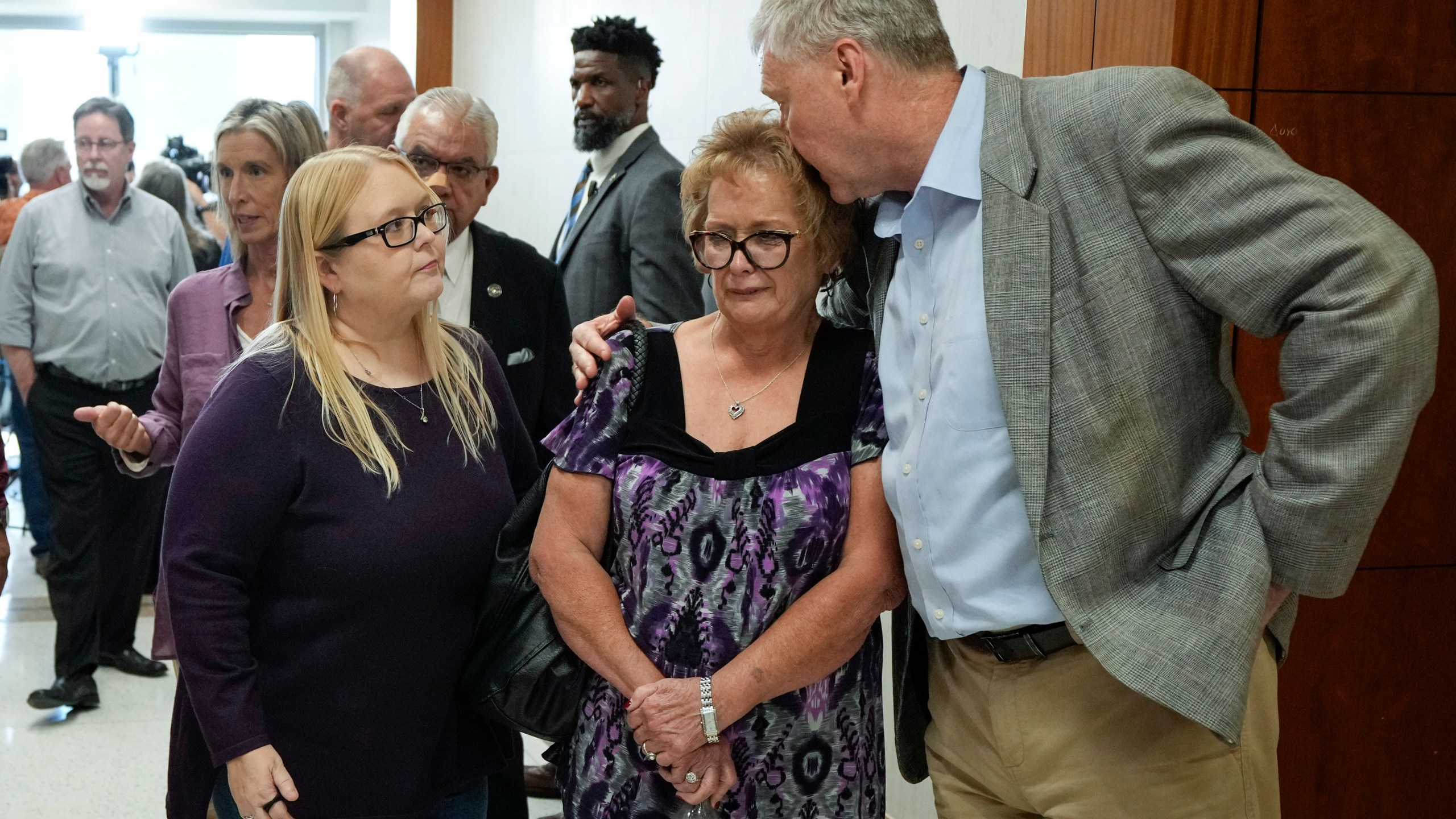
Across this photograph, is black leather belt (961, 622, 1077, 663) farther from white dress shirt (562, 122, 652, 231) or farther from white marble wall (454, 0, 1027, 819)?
white dress shirt (562, 122, 652, 231)

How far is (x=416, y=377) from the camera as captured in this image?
201 cm

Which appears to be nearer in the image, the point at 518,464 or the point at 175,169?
the point at 518,464

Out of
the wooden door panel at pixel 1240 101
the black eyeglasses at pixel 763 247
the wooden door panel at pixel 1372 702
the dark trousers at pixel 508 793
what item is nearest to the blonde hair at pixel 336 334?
the black eyeglasses at pixel 763 247

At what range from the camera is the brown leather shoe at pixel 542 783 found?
3.59 meters

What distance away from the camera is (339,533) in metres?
1.84

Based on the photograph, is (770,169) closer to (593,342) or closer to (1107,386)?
(593,342)

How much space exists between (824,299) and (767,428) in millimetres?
298

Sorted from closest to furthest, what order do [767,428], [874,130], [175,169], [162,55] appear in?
[874,130]
[767,428]
[175,169]
[162,55]

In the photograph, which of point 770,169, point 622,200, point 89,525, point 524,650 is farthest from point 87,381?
point 770,169

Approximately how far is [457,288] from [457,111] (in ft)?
1.36

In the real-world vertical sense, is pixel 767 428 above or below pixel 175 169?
below

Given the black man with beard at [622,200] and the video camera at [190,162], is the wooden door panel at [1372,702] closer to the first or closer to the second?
the black man with beard at [622,200]

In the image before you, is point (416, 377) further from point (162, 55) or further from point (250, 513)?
point (162, 55)

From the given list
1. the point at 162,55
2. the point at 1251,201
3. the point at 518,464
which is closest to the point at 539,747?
the point at 518,464
